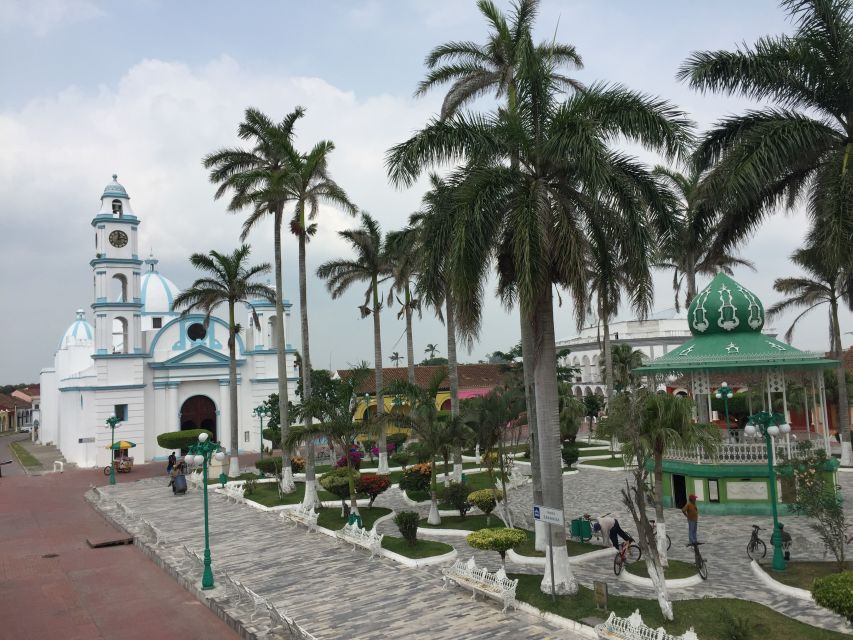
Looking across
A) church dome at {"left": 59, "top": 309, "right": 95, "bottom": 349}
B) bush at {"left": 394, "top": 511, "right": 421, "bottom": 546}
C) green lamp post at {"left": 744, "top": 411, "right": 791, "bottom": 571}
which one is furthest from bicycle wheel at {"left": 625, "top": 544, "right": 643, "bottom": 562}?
church dome at {"left": 59, "top": 309, "right": 95, "bottom": 349}

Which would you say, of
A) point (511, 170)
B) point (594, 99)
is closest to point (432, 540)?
point (511, 170)

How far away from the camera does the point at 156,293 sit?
52.7 m

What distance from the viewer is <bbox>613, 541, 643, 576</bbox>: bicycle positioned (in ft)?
46.0

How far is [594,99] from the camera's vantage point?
13.2 m

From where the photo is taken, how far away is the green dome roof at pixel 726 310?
876 inches

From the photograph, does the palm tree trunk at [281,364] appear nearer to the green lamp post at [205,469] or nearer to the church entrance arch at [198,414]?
the green lamp post at [205,469]

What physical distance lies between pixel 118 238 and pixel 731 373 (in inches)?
1449

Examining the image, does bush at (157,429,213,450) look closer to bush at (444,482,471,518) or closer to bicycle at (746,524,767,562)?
bush at (444,482,471,518)

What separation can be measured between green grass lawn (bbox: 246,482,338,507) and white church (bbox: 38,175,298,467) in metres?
15.5

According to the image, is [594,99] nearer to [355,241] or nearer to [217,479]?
[355,241]

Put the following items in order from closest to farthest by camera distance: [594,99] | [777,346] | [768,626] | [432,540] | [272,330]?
[768,626] → [594,99] → [432,540] → [777,346] → [272,330]

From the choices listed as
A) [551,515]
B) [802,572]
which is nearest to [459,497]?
[551,515]

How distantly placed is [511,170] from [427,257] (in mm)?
2356

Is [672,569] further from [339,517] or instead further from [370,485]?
[339,517]
